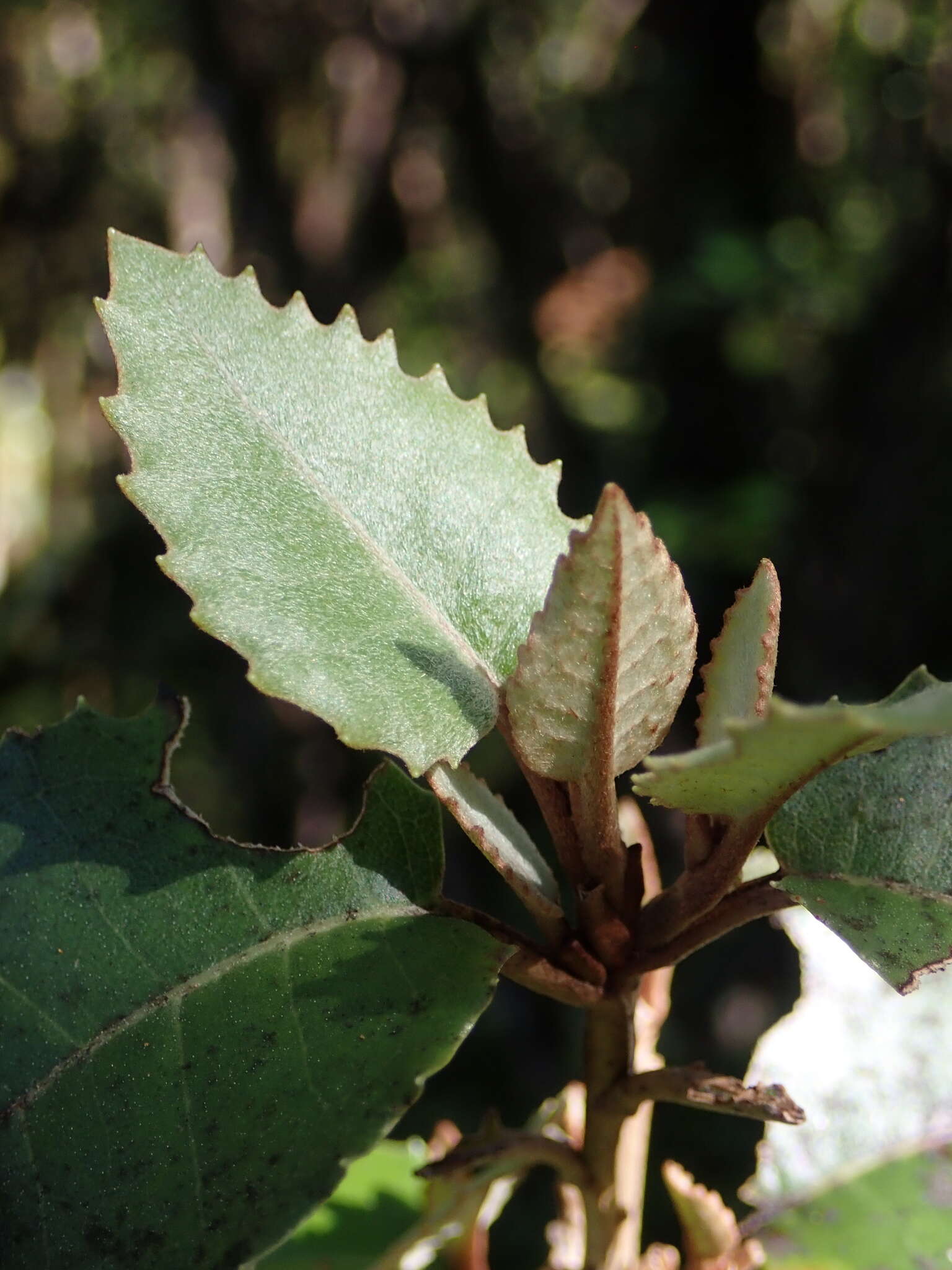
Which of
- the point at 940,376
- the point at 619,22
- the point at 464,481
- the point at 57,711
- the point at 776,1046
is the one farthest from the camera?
the point at 619,22

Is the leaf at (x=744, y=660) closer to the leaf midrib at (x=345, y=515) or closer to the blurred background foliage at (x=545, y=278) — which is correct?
the leaf midrib at (x=345, y=515)

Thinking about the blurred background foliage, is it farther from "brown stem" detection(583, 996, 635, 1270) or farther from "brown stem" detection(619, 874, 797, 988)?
"brown stem" detection(619, 874, 797, 988)

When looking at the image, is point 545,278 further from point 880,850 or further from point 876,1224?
point 880,850

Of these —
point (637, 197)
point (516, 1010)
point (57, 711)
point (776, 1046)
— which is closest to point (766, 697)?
point (776, 1046)

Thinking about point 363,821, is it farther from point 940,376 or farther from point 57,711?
point 57,711

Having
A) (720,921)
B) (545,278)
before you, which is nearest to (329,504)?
(720,921)

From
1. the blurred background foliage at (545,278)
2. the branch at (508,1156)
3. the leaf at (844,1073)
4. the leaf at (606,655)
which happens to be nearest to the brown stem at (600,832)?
the leaf at (606,655)

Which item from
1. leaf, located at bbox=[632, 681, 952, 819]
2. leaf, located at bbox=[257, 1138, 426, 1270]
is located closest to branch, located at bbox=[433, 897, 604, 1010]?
leaf, located at bbox=[632, 681, 952, 819]
